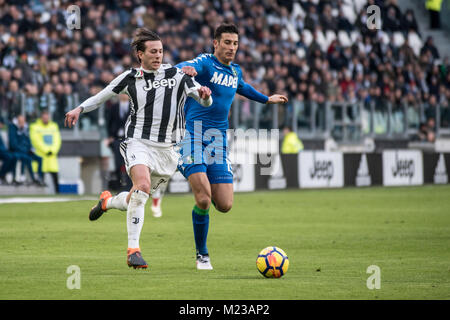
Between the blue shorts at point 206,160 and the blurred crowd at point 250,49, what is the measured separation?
13.1 metres

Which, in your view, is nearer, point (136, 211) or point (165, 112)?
point (136, 211)

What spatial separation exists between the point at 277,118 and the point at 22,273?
19.1 metres

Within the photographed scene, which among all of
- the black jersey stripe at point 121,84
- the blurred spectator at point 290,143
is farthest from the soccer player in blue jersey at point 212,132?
the blurred spectator at point 290,143

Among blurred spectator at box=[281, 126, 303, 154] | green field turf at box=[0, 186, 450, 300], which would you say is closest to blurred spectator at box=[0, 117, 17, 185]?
green field turf at box=[0, 186, 450, 300]

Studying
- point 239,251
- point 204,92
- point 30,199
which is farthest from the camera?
point 30,199

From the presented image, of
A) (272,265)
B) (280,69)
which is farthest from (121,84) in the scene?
(280,69)

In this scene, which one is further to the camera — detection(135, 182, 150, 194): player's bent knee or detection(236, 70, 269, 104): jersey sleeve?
detection(236, 70, 269, 104): jersey sleeve

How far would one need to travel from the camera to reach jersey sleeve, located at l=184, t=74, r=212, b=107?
9.28 metres

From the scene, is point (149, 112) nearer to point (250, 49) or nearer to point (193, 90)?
point (193, 90)

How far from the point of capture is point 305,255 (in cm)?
1085

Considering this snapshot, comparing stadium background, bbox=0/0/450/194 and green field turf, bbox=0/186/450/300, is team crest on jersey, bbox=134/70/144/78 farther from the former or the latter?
stadium background, bbox=0/0/450/194

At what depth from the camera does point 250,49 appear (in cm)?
3053

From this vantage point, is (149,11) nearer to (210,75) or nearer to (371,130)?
(371,130)

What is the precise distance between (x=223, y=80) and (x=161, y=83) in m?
0.80
